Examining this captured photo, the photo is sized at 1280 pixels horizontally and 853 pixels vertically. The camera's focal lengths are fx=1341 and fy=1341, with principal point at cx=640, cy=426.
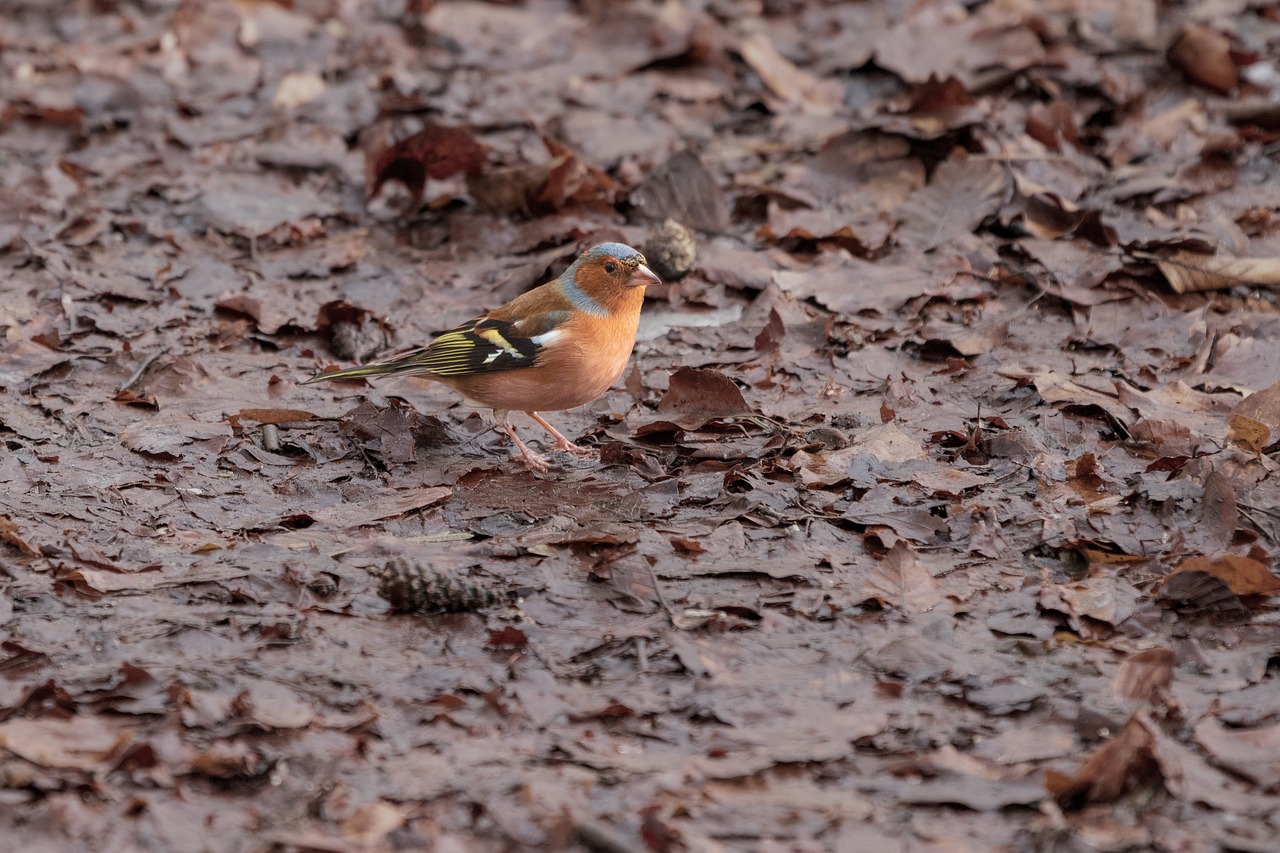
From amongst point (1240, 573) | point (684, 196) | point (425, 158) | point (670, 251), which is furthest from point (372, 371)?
point (1240, 573)

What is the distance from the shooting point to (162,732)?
3.72 meters

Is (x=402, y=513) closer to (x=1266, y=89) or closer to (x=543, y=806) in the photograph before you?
(x=543, y=806)

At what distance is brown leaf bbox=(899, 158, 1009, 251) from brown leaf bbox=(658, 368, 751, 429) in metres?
2.07

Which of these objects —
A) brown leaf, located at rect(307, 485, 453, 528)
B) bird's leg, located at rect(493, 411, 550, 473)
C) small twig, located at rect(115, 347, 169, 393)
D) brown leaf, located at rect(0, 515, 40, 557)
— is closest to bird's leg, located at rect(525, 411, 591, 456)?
bird's leg, located at rect(493, 411, 550, 473)

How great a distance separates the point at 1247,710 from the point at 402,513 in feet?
9.86

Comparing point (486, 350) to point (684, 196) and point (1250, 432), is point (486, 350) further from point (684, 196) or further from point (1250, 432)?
point (1250, 432)

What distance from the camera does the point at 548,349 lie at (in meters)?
5.72

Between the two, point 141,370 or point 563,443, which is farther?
point 141,370

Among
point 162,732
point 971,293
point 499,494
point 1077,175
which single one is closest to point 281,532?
point 499,494

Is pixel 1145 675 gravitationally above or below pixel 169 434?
above

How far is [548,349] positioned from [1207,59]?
5.99m

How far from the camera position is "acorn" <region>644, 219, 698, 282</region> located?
712 cm

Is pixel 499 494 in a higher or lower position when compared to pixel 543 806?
lower

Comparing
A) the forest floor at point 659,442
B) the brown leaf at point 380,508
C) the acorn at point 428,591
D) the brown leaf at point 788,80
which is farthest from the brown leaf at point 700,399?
the brown leaf at point 788,80
